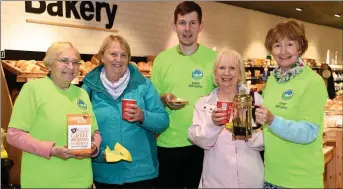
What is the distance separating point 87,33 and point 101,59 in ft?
13.8

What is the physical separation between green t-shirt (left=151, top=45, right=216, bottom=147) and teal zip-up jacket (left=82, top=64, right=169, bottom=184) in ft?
0.71

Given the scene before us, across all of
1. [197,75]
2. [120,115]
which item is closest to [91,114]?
[120,115]

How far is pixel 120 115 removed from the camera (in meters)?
2.53

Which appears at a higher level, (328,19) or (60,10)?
(328,19)

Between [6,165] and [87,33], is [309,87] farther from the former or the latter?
[87,33]

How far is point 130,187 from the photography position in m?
2.58

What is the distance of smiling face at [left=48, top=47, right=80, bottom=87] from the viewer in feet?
7.47

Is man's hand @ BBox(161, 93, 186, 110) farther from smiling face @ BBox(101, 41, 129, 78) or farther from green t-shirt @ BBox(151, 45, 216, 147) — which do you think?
smiling face @ BBox(101, 41, 129, 78)

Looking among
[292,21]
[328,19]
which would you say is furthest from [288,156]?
[328,19]

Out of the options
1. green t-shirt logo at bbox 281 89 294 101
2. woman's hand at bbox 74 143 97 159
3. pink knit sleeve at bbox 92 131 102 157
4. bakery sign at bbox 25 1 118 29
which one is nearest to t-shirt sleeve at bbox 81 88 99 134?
→ pink knit sleeve at bbox 92 131 102 157

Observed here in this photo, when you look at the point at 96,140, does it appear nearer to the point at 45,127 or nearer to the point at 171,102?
the point at 45,127

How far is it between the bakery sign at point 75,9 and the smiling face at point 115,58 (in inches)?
145

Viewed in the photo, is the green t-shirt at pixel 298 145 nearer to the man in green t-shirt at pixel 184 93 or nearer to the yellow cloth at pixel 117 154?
the man in green t-shirt at pixel 184 93

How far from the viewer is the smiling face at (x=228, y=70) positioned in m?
2.38
